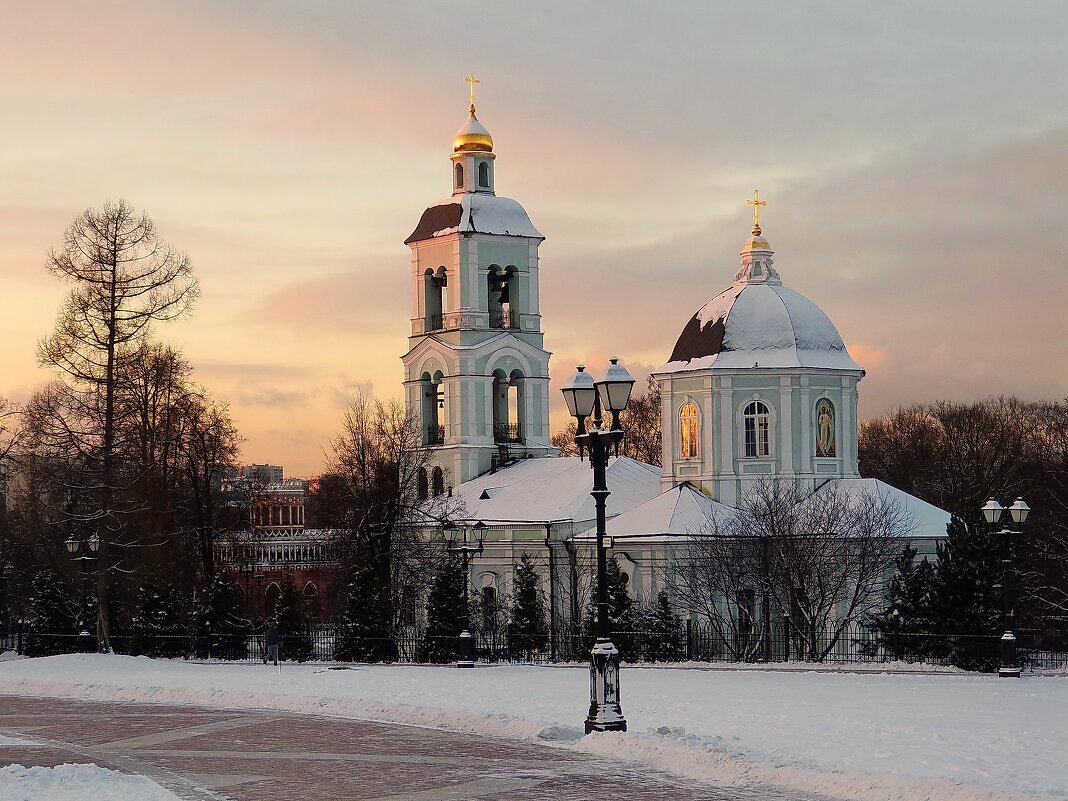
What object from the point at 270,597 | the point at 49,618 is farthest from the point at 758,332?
→ the point at 270,597

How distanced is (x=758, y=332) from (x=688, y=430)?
3.76 meters

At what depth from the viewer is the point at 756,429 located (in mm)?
50031

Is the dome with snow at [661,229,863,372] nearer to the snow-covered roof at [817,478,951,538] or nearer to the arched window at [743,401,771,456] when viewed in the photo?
the arched window at [743,401,771,456]

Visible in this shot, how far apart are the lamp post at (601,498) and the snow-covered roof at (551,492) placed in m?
31.5

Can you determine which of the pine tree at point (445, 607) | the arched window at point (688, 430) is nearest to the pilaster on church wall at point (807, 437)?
the arched window at point (688, 430)

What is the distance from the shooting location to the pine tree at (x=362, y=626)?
39594 millimetres

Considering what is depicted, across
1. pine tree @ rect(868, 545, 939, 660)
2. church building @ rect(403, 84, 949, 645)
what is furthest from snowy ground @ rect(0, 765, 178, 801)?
church building @ rect(403, 84, 949, 645)

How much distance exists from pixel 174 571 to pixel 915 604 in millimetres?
24714

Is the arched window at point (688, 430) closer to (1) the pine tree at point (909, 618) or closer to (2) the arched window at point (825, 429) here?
(2) the arched window at point (825, 429)

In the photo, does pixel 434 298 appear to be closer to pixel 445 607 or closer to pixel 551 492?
pixel 551 492

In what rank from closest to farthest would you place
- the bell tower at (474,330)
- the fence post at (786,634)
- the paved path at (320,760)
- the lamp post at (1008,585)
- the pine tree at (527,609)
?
the paved path at (320,760) → the lamp post at (1008,585) → the fence post at (786,634) → the pine tree at (527,609) → the bell tower at (474,330)

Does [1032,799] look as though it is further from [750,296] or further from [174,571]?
[174,571]

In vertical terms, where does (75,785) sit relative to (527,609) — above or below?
below

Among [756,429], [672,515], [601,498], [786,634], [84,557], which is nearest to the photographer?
[601,498]
